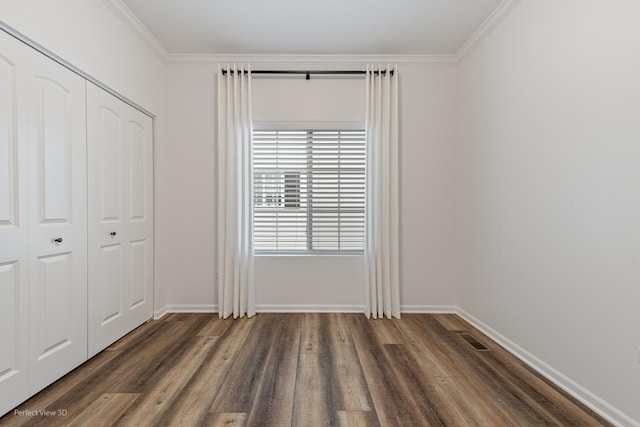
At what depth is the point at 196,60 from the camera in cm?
353

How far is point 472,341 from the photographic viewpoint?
2836 mm

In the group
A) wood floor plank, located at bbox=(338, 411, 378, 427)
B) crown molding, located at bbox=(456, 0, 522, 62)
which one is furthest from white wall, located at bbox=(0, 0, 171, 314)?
crown molding, located at bbox=(456, 0, 522, 62)

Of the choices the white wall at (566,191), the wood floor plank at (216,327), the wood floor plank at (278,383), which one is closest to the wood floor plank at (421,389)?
the wood floor plank at (278,383)

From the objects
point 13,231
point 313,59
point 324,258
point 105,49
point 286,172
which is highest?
point 313,59

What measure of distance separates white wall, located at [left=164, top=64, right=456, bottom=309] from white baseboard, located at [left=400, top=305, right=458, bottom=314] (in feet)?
0.08

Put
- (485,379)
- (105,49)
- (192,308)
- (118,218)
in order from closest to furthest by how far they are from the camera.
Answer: (485,379) → (105,49) → (118,218) → (192,308)

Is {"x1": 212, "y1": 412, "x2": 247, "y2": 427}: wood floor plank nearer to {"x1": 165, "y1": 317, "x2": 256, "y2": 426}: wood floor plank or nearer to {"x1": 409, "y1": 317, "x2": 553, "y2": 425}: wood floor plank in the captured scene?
{"x1": 165, "y1": 317, "x2": 256, "y2": 426}: wood floor plank

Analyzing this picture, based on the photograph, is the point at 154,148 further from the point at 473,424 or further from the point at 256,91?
the point at 473,424

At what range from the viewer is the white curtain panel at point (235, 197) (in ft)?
11.3

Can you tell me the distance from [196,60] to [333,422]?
3640mm

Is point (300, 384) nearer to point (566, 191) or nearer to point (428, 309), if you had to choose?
point (428, 309)

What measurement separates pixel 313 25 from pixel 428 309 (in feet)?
10.4

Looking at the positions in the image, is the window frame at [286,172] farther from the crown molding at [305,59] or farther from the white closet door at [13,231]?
the white closet door at [13,231]

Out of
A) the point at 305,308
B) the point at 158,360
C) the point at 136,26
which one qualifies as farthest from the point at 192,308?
the point at 136,26
